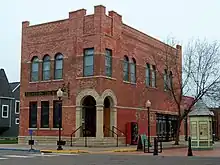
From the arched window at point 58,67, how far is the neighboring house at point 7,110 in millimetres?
26878

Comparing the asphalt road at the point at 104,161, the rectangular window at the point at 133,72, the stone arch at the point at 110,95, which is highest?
the rectangular window at the point at 133,72

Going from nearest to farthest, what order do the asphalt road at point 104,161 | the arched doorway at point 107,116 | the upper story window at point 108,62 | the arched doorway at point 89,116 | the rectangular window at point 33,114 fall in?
the asphalt road at point 104,161, the upper story window at point 108,62, the arched doorway at point 89,116, the arched doorway at point 107,116, the rectangular window at point 33,114

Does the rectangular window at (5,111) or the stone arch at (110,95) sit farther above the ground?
the stone arch at (110,95)

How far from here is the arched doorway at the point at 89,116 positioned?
35.7 metres

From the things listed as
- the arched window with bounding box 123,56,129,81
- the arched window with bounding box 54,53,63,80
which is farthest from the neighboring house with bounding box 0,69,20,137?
the arched window with bounding box 123,56,129,81

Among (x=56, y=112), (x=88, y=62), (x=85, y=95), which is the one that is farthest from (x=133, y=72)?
(x=56, y=112)

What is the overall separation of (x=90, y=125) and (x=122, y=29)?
8.80 meters

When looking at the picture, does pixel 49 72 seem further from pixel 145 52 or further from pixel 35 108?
pixel 145 52

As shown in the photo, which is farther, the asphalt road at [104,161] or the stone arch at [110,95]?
the stone arch at [110,95]

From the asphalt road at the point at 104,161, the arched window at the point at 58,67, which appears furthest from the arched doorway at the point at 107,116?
the asphalt road at the point at 104,161

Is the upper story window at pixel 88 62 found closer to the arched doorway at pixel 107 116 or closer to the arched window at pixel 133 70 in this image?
the arched doorway at pixel 107 116

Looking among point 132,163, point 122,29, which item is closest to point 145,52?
point 122,29

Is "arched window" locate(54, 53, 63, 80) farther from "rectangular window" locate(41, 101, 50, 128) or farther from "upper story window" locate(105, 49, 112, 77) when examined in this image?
"upper story window" locate(105, 49, 112, 77)

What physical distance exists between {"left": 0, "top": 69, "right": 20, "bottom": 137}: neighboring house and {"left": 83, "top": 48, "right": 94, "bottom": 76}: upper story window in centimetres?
2961
